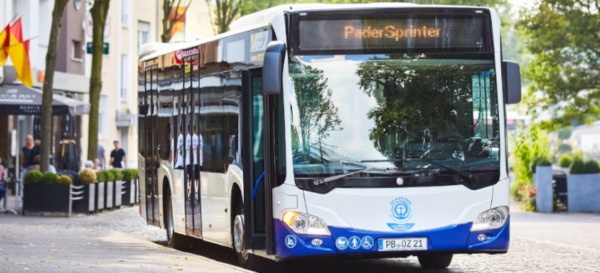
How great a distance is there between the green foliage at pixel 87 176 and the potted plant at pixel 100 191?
50 centimetres

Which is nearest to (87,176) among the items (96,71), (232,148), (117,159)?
(96,71)

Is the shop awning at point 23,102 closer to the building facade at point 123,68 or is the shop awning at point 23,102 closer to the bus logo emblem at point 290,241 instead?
the bus logo emblem at point 290,241

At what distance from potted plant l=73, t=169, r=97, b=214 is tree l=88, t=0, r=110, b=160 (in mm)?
4144

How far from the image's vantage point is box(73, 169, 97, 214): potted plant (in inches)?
1001

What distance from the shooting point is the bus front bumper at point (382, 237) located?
456 inches

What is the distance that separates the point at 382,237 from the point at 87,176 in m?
15.0

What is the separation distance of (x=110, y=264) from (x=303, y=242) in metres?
2.22

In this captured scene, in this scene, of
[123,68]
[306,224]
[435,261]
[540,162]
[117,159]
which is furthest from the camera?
[123,68]

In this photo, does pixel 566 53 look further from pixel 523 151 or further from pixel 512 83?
pixel 512 83

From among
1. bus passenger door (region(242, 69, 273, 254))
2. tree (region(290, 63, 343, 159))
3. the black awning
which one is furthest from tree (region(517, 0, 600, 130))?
tree (region(290, 63, 343, 159))

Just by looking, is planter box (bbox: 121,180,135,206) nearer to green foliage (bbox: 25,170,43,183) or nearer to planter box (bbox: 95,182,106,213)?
planter box (bbox: 95,182,106,213)

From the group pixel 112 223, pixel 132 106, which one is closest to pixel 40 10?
pixel 132 106

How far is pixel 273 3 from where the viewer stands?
4581cm

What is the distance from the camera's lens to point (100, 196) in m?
26.8
